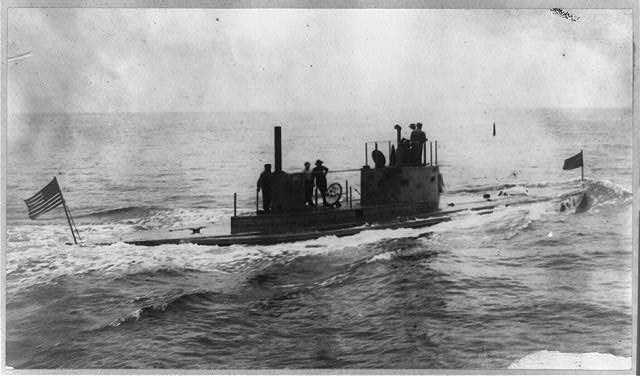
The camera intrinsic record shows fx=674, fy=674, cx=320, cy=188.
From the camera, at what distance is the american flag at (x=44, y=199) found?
8539mm

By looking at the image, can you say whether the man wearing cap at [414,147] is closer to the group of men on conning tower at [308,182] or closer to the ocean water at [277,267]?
the ocean water at [277,267]

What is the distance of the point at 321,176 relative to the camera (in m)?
10.2

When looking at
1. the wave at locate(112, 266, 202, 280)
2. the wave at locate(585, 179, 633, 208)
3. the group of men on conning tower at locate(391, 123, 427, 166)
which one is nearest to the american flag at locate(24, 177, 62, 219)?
the wave at locate(112, 266, 202, 280)

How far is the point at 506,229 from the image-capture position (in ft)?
32.7

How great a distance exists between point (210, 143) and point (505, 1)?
4.29 m

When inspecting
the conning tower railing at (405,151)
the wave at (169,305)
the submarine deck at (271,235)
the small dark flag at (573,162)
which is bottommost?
the wave at (169,305)

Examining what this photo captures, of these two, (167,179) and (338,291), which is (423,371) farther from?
(167,179)

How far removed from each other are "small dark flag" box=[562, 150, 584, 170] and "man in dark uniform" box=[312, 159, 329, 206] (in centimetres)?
339

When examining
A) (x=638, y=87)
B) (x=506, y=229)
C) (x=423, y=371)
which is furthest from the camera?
(x=506, y=229)

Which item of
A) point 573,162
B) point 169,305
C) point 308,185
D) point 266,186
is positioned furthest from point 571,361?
point 169,305

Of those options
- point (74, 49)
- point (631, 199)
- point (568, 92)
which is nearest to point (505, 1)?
point (568, 92)

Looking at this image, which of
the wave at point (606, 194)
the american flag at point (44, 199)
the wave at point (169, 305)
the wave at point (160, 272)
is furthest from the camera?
the wave at point (606, 194)

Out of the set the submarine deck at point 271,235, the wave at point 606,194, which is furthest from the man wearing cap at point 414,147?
the wave at point 606,194

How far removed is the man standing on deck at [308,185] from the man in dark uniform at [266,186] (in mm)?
642
